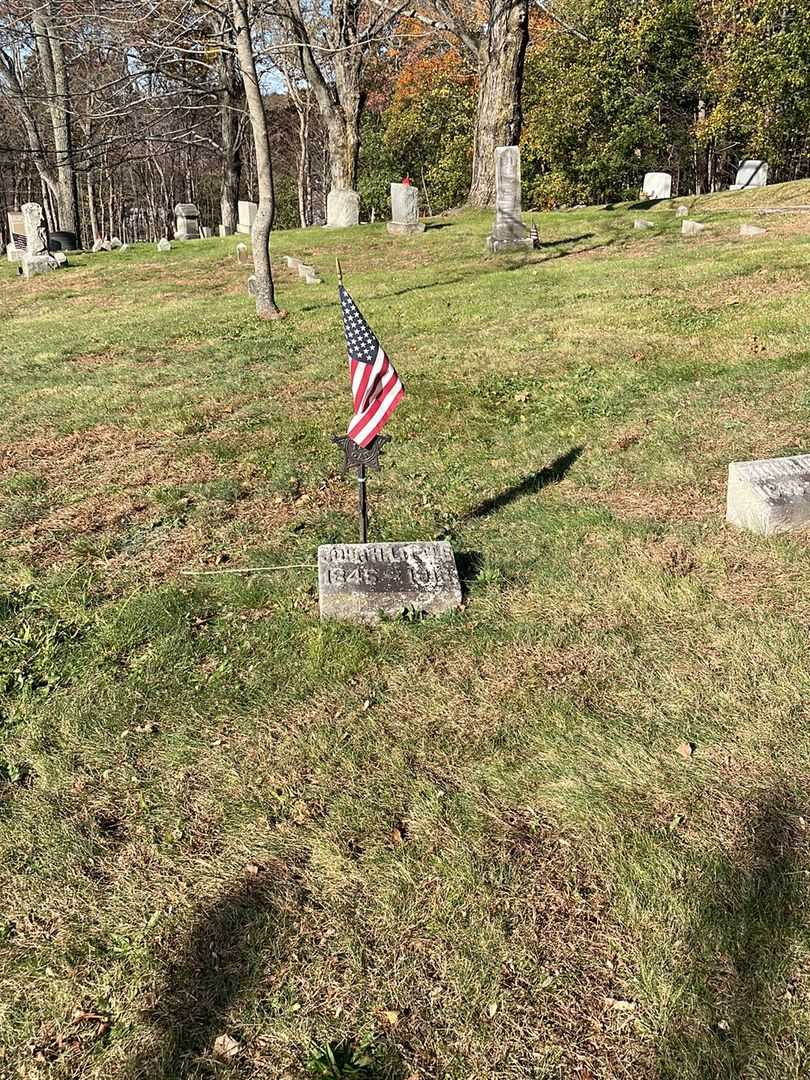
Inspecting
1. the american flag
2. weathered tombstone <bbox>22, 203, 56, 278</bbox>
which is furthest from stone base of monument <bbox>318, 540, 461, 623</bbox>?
weathered tombstone <bbox>22, 203, 56, 278</bbox>

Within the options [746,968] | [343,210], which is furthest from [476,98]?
[746,968]

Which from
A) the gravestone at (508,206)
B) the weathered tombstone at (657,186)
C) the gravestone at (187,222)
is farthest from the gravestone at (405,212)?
the gravestone at (187,222)

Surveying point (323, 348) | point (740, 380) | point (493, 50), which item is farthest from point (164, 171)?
point (740, 380)

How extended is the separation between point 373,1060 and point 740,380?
7013 mm

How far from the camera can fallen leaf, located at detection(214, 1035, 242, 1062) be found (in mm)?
2244

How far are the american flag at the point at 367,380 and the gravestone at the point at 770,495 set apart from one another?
7.79ft

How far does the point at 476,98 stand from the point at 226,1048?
38.7m

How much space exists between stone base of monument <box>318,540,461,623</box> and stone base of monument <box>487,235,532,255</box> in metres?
13.1

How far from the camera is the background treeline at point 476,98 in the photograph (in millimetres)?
20531

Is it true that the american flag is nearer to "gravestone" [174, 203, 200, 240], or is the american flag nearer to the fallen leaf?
the fallen leaf

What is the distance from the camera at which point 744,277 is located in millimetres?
11266

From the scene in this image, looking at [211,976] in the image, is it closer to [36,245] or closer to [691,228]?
[691,228]

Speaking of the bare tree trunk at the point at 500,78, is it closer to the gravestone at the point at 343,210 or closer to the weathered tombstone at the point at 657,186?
the gravestone at the point at 343,210

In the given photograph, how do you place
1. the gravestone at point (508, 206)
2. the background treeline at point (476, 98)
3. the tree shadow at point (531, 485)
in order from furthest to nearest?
the background treeline at point (476, 98), the gravestone at point (508, 206), the tree shadow at point (531, 485)
